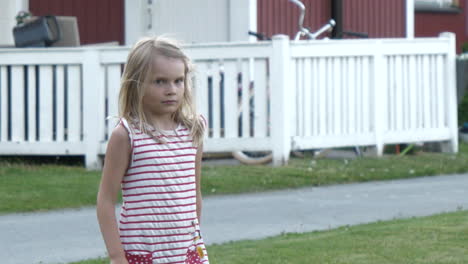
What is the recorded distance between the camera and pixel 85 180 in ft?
29.4

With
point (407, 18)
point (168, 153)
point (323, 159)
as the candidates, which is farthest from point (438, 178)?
point (168, 153)

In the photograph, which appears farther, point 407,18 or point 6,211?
point 407,18

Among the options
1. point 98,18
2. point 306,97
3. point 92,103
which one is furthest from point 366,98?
point 98,18

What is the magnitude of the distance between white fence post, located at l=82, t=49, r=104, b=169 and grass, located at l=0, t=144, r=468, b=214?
20 cm

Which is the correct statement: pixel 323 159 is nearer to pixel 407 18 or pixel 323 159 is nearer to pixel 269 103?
pixel 269 103

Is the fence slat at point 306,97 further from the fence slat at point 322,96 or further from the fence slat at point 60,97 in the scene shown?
the fence slat at point 60,97

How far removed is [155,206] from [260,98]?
6.34 metres

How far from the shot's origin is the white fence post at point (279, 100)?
9.84m

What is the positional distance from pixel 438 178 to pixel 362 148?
55.4 inches

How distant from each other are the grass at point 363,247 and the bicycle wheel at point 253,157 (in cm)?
325

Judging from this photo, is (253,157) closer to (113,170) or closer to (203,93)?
(203,93)

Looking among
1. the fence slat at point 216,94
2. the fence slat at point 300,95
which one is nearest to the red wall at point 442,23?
the fence slat at point 300,95

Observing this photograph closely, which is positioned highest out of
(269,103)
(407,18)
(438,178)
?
(407,18)

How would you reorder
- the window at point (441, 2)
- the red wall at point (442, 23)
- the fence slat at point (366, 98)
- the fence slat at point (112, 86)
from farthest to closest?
the window at point (441, 2) → the red wall at point (442, 23) → the fence slat at point (366, 98) → the fence slat at point (112, 86)
